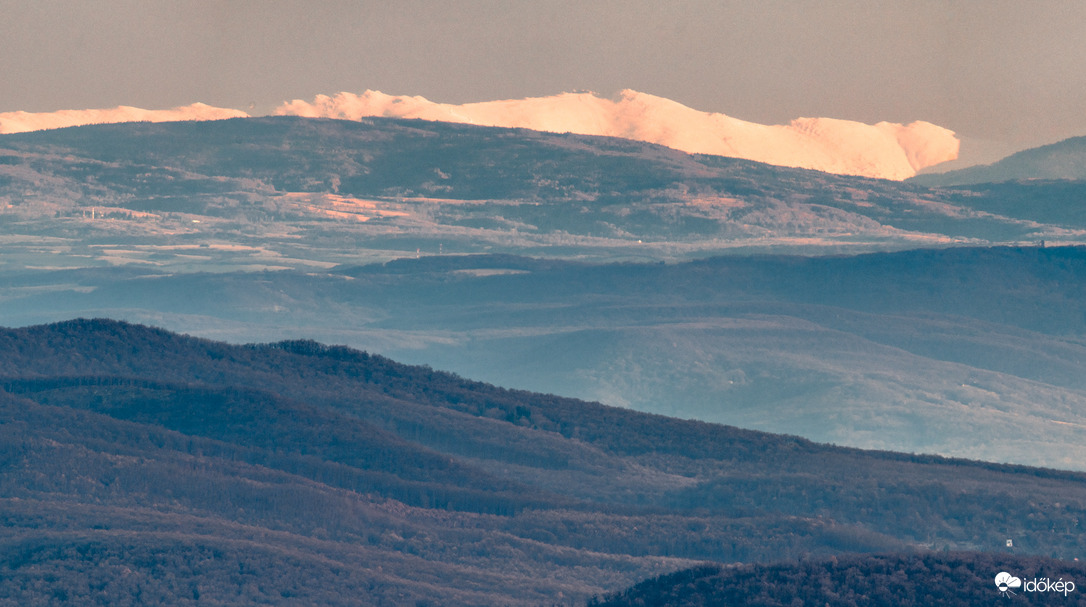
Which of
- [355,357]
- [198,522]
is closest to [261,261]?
[355,357]

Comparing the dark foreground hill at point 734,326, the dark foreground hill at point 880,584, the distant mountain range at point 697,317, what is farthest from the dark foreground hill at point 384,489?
the distant mountain range at point 697,317

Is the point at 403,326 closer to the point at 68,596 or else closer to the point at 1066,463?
the point at 1066,463

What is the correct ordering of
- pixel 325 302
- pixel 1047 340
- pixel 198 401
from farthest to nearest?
1. pixel 325 302
2. pixel 1047 340
3. pixel 198 401

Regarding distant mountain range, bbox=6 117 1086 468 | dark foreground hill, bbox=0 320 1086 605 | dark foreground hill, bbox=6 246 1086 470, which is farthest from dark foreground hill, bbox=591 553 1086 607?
distant mountain range, bbox=6 117 1086 468

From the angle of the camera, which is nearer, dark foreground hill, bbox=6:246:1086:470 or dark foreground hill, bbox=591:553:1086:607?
dark foreground hill, bbox=591:553:1086:607

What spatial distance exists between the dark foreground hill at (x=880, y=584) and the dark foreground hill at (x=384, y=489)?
6.91 m

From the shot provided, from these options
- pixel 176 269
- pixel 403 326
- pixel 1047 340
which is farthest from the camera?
pixel 176 269

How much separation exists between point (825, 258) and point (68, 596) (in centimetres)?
12841

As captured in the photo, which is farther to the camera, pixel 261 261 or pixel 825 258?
pixel 261 261

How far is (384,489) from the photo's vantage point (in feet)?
142

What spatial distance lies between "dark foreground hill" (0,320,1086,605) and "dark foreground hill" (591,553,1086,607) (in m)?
6.91

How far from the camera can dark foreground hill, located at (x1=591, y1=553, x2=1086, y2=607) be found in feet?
78.7

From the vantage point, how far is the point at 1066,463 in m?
87.9

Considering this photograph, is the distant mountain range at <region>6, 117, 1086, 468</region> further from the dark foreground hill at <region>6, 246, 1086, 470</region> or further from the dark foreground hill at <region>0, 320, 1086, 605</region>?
the dark foreground hill at <region>0, 320, 1086, 605</region>
